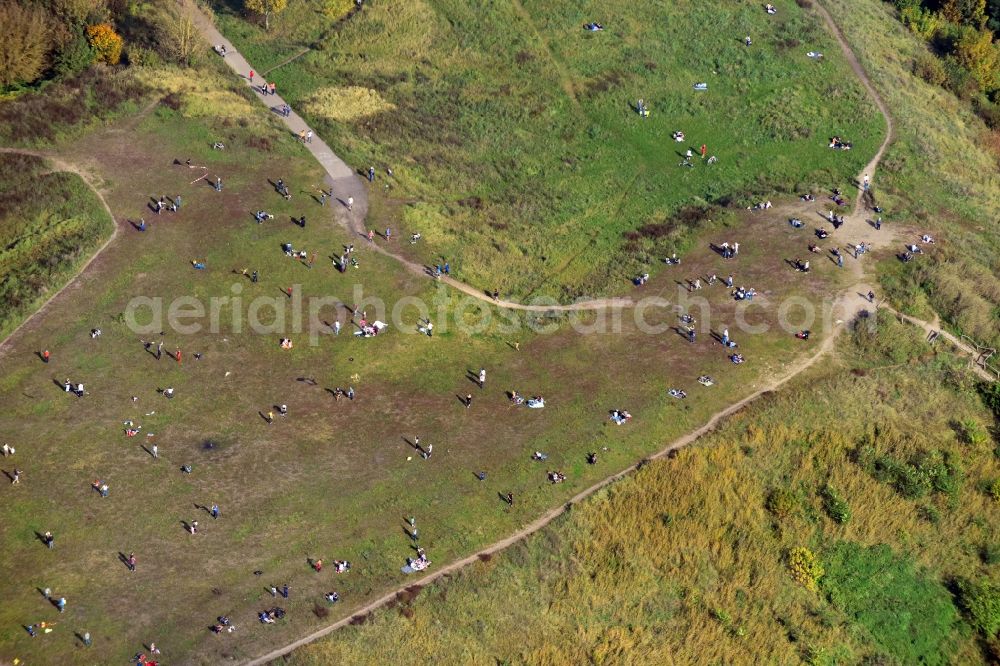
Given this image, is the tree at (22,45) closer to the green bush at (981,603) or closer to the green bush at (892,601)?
the green bush at (892,601)

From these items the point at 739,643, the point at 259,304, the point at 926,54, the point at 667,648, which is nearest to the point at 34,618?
the point at 259,304

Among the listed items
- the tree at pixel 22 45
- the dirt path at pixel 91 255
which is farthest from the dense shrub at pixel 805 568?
the tree at pixel 22 45

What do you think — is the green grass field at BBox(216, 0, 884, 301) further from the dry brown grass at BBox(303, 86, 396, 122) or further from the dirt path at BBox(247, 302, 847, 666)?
the dirt path at BBox(247, 302, 847, 666)

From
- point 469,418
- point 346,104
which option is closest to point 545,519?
point 469,418

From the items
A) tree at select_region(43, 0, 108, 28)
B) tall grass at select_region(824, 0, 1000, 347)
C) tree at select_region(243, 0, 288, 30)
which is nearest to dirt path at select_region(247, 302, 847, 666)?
tall grass at select_region(824, 0, 1000, 347)

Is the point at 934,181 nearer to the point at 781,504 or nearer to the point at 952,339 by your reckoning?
the point at 952,339

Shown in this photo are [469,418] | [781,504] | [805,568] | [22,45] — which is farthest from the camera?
[22,45]

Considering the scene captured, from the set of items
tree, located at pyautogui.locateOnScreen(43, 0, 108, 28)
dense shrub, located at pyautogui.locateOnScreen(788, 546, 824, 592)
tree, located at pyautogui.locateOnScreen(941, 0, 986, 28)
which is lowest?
dense shrub, located at pyautogui.locateOnScreen(788, 546, 824, 592)
